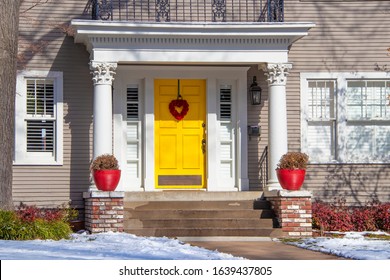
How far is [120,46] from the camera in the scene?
56.2ft

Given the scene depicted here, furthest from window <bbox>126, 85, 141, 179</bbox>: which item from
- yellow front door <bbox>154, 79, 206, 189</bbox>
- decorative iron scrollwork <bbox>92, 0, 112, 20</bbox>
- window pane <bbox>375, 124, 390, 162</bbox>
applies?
window pane <bbox>375, 124, 390, 162</bbox>

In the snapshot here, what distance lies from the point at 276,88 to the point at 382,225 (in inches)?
142

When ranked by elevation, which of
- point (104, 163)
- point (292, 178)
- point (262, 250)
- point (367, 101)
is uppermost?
point (367, 101)

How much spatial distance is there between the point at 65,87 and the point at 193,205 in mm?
3696

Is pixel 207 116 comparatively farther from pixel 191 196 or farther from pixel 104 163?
pixel 104 163

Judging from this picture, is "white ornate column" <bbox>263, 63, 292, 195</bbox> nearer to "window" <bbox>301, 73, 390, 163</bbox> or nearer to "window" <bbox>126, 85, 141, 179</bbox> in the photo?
"window" <bbox>301, 73, 390, 163</bbox>

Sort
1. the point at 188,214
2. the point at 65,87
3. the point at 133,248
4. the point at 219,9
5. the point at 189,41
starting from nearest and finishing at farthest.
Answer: the point at 133,248 < the point at 188,214 < the point at 189,41 < the point at 65,87 < the point at 219,9

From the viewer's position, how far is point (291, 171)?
54.3 ft

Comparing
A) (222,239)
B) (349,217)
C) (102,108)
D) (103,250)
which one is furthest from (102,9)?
(103,250)

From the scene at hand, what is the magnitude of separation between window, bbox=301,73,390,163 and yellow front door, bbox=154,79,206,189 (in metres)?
2.24

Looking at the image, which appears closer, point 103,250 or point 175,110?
point 103,250

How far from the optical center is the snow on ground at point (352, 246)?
12.7 m
